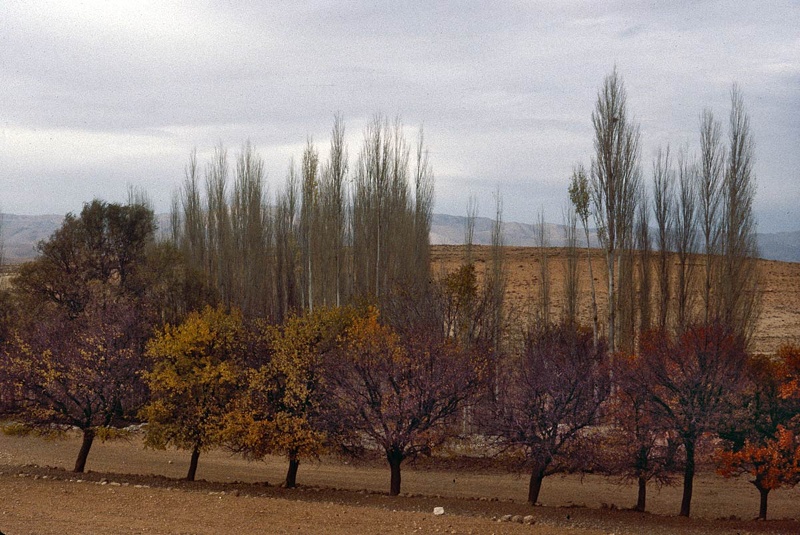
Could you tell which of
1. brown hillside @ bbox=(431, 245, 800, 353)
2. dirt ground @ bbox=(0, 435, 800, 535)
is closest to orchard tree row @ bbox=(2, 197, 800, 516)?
dirt ground @ bbox=(0, 435, 800, 535)

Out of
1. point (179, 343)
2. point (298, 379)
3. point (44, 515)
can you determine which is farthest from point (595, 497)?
point (44, 515)

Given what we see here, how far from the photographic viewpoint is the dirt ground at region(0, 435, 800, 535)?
1894 cm

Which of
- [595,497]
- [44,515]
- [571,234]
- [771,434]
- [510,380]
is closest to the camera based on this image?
[44,515]

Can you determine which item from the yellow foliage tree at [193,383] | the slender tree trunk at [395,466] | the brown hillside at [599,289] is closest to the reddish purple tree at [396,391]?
the slender tree trunk at [395,466]

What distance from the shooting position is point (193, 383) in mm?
27625

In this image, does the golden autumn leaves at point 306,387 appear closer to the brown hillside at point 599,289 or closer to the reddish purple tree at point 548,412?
the reddish purple tree at point 548,412

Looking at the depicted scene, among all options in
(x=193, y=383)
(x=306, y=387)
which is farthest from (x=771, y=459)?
(x=193, y=383)

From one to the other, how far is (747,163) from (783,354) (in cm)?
1503

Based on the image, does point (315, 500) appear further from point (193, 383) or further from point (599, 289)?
point (599, 289)

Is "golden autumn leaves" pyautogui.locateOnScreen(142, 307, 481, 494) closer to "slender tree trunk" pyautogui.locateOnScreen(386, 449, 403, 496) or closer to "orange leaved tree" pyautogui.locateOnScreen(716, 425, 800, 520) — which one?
"slender tree trunk" pyautogui.locateOnScreen(386, 449, 403, 496)

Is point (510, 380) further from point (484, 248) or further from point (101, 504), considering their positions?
point (484, 248)

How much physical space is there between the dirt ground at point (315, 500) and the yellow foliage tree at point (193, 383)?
1820mm

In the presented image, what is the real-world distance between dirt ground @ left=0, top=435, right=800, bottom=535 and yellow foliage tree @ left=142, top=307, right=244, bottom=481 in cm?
182

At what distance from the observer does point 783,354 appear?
24.6 metres
